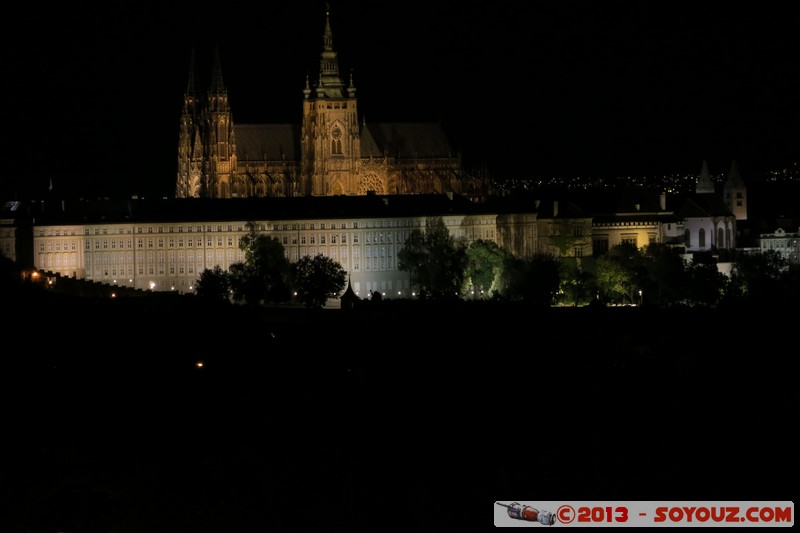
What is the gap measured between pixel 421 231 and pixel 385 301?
948 inches

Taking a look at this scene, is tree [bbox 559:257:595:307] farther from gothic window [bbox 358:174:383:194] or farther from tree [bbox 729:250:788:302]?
gothic window [bbox 358:174:383:194]

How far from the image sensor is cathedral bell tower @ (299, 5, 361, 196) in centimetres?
14988

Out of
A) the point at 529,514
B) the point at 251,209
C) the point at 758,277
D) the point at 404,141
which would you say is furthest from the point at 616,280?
the point at 529,514

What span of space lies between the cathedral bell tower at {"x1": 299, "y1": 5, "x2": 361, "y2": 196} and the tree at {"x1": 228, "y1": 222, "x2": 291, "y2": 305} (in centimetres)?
2191

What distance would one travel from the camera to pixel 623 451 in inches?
2611

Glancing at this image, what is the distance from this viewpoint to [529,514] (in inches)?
2322

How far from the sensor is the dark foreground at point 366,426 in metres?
62.7

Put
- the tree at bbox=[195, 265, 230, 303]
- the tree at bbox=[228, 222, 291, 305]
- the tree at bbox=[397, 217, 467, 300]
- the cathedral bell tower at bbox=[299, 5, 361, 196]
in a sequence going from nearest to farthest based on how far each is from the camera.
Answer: the tree at bbox=[195, 265, 230, 303], the tree at bbox=[228, 222, 291, 305], the tree at bbox=[397, 217, 467, 300], the cathedral bell tower at bbox=[299, 5, 361, 196]

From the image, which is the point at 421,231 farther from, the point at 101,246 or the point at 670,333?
the point at 670,333

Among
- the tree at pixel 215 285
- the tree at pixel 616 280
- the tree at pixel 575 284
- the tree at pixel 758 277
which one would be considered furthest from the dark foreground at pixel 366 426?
the tree at pixel 616 280

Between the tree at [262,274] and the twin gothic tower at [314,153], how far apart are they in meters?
19.6

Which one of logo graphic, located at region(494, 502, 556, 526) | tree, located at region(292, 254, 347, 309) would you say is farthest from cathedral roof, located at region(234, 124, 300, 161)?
logo graphic, located at region(494, 502, 556, 526)

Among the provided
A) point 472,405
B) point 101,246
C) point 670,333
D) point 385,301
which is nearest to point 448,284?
point 385,301

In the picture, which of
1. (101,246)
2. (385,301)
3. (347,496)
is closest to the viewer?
(347,496)
